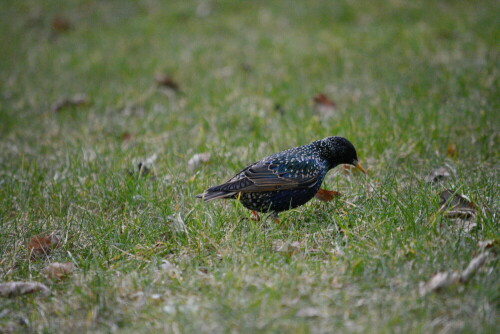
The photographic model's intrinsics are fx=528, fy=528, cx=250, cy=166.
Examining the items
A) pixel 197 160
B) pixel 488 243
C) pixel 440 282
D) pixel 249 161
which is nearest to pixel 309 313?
A: pixel 440 282

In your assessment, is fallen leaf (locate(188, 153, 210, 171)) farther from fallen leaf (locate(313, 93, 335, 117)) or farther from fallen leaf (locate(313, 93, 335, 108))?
fallen leaf (locate(313, 93, 335, 108))

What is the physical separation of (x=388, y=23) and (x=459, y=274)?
6.61 m

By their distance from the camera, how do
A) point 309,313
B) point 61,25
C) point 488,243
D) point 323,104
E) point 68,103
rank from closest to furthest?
point 309,313 < point 488,243 < point 323,104 < point 68,103 < point 61,25

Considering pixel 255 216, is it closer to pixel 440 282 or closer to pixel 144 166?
pixel 144 166

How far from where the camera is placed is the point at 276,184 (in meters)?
3.47

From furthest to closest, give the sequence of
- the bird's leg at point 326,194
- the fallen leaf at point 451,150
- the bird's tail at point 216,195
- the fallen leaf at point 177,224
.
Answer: the fallen leaf at point 451,150 < the bird's leg at point 326,194 < the bird's tail at point 216,195 < the fallen leaf at point 177,224

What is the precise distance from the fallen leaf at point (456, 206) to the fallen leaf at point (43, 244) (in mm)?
2406

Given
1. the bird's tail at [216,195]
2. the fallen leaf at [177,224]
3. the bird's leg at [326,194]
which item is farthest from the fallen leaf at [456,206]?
the fallen leaf at [177,224]

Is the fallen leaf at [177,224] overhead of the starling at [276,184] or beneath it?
beneath

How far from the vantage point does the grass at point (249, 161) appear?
2547mm

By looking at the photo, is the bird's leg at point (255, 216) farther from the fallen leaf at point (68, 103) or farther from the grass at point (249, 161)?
the fallen leaf at point (68, 103)

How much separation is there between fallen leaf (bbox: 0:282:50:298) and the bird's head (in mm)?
2001

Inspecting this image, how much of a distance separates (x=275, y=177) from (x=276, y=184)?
0.20ft

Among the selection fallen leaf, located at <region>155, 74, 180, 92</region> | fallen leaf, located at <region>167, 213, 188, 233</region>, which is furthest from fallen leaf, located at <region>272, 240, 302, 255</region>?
fallen leaf, located at <region>155, 74, 180, 92</region>
